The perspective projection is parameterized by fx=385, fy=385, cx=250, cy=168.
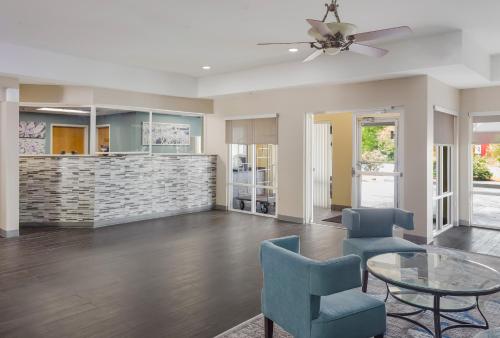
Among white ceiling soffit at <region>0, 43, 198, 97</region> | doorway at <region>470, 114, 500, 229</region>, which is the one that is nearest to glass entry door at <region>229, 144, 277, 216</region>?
white ceiling soffit at <region>0, 43, 198, 97</region>

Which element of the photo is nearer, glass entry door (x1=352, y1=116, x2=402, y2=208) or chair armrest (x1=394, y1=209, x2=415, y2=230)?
chair armrest (x1=394, y1=209, x2=415, y2=230)

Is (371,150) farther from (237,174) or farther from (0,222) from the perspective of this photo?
(0,222)

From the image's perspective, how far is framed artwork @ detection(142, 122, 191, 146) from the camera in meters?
8.27

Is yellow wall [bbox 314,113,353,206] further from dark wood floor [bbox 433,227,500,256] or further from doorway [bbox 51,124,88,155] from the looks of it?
doorway [bbox 51,124,88,155]

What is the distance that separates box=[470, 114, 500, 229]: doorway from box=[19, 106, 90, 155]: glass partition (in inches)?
295

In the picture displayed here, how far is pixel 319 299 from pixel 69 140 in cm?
659

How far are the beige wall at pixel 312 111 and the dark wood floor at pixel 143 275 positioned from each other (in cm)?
75

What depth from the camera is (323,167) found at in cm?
966

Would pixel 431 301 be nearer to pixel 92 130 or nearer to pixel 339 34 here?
pixel 339 34

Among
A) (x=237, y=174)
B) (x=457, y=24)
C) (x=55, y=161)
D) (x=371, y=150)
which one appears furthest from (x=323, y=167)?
(x=55, y=161)

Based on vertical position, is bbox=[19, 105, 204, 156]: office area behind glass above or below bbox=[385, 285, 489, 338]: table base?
above

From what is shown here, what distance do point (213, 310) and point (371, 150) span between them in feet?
14.6

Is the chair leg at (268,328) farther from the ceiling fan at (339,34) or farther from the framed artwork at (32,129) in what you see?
the framed artwork at (32,129)

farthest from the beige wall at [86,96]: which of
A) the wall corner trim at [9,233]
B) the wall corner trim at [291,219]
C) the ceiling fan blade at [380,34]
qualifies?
the ceiling fan blade at [380,34]
